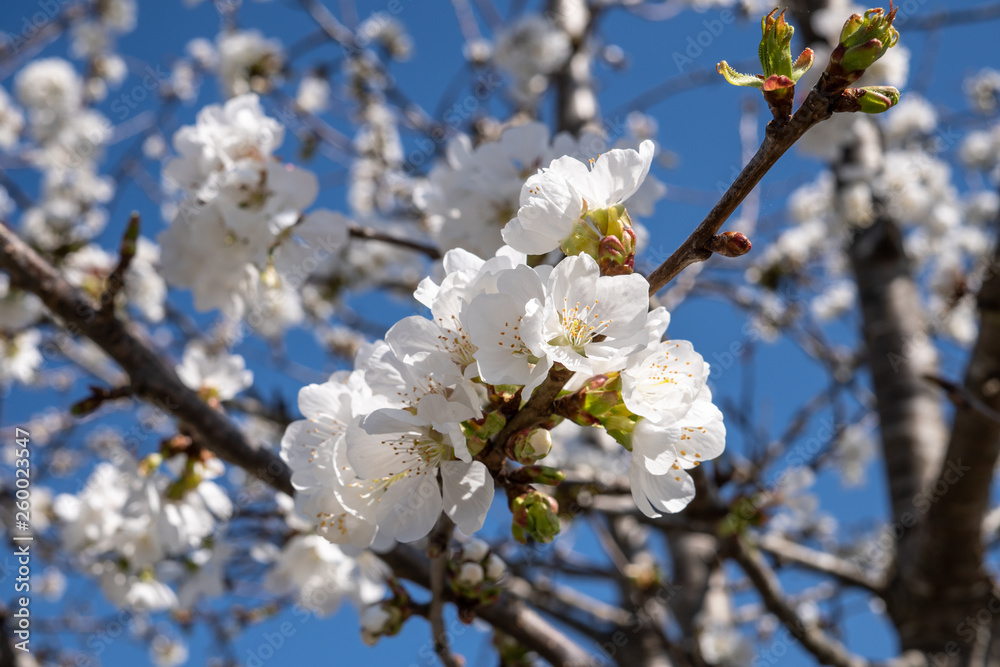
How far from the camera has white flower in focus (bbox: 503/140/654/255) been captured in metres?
0.99

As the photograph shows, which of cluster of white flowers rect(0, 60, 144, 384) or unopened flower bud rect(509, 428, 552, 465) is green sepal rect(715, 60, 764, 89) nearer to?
unopened flower bud rect(509, 428, 552, 465)

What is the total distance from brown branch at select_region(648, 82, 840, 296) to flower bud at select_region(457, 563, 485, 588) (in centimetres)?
71

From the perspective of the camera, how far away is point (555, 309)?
92cm

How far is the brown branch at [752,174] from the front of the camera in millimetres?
833

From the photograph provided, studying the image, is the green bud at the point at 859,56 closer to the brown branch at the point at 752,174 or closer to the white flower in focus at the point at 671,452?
the brown branch at the point at 752,174

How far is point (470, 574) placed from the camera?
1.30 m

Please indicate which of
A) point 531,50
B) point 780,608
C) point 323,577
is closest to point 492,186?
point 323,577

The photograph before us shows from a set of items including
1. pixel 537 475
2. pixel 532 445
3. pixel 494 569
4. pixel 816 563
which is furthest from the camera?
pixel 816 563

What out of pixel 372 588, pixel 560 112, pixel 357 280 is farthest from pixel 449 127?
pixel 372 588

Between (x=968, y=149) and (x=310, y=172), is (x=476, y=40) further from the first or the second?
(x=968, y=149)

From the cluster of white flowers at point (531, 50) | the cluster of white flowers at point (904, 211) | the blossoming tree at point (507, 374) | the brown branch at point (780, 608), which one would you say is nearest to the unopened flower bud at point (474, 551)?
the blossoming tree at point (507, 374)

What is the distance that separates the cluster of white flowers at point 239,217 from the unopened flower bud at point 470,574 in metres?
0.90

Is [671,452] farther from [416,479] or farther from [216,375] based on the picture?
[216,375]

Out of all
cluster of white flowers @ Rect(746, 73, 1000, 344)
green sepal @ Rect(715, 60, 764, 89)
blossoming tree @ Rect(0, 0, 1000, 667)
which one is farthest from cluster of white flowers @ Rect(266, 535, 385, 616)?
cluster of white flowers @ Rect(746, 73, 1000, 344)
